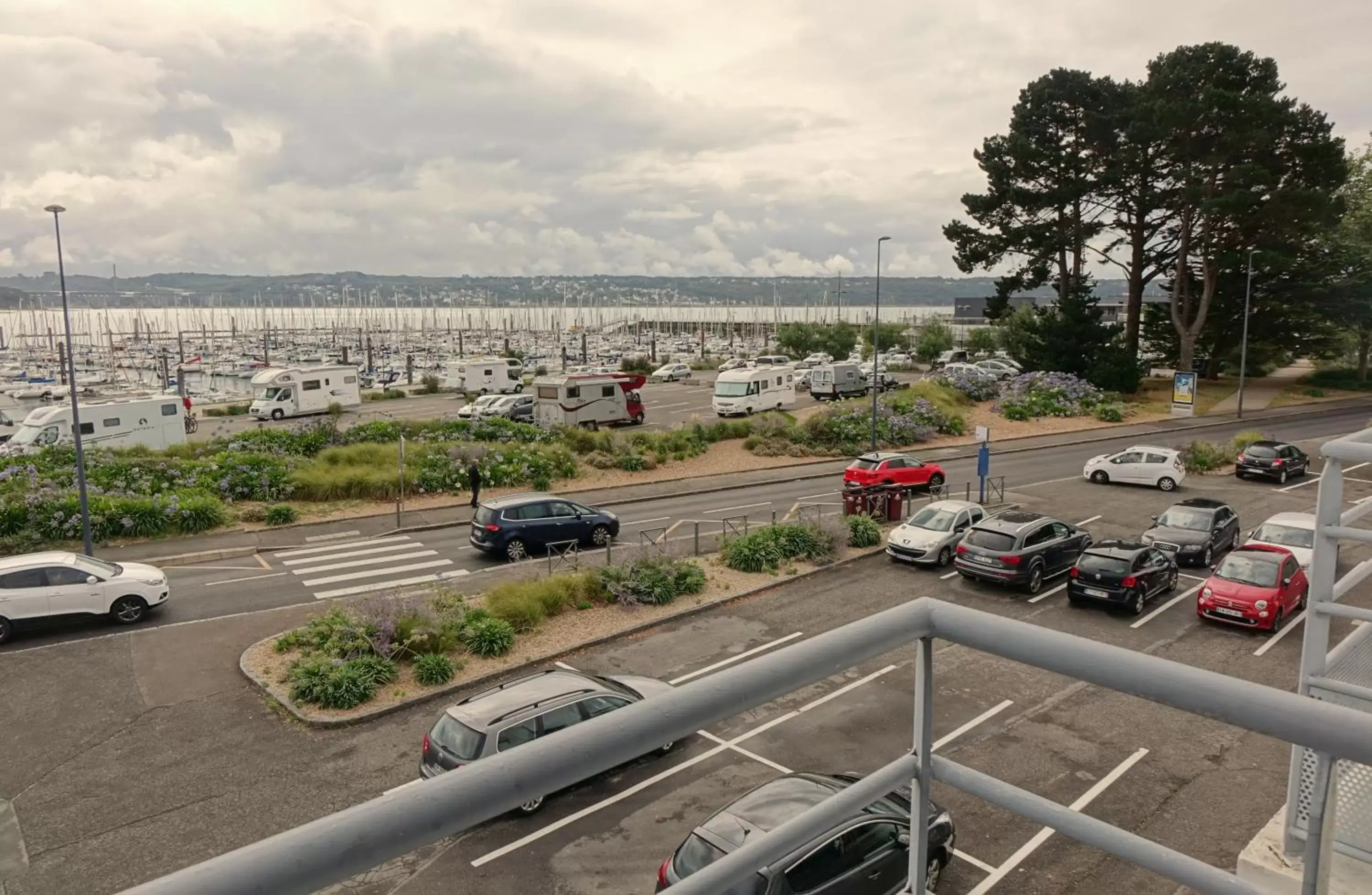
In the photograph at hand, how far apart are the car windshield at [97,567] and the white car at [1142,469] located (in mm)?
33629

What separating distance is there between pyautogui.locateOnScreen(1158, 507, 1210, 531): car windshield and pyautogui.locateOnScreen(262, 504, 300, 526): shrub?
27058 millimetres

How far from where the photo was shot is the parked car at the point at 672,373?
7881cm

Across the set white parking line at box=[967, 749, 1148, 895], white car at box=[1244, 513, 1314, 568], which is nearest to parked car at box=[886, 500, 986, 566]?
white car at box=[1244, 513, 1314, 568]

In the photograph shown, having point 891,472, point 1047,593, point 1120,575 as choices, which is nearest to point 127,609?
point 1047,593

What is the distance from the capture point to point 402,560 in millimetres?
25422

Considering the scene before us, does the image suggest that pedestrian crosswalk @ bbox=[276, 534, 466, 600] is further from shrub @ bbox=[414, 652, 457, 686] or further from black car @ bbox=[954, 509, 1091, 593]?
black car @ bbox=[954, 509, 1091, 593]

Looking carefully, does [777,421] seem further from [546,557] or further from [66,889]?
[66,889]

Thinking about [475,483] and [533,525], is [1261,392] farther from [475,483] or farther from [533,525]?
[533,525]

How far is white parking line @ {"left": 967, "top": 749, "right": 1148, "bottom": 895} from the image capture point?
10.2 metres

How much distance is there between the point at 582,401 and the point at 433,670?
29.5m

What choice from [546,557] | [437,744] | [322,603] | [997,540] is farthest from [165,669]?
[997,540]

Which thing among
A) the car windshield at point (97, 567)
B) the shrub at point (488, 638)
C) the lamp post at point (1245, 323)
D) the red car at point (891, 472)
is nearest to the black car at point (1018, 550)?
the red car at point (891, 472)

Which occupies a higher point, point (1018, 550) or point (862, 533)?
point (1018, 550)

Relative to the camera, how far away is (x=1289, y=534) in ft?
73.8
